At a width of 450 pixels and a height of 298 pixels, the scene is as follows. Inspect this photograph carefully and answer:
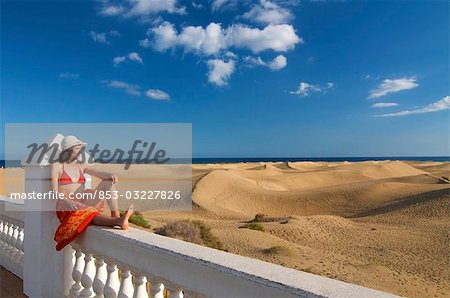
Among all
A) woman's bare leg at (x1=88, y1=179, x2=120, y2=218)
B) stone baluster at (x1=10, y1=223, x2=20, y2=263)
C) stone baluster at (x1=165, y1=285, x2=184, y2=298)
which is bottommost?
stone baluster at (x1=10, y1=223, x2=20, y2=263)

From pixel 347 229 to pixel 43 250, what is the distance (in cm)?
1513

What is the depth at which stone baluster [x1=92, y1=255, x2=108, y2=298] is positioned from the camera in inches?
118

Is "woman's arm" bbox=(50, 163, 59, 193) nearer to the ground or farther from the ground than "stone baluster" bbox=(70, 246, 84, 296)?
farther from the ground

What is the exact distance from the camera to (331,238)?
15133 millimetres

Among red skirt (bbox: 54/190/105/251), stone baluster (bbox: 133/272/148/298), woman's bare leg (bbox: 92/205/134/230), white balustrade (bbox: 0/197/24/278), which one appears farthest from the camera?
white balustrade (bbox: 0/197/24/278)

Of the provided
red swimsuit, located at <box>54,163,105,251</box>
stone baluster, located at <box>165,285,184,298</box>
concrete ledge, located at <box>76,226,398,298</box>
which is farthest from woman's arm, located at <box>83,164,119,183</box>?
stone baluster, located at <box>165,285,184,298</box>

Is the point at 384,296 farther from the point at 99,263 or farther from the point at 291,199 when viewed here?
the point at 291,199

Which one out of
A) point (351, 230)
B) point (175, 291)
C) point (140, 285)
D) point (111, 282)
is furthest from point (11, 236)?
point (351, 230)

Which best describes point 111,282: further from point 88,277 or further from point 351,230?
point 351,230

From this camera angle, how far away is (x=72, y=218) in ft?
10.4

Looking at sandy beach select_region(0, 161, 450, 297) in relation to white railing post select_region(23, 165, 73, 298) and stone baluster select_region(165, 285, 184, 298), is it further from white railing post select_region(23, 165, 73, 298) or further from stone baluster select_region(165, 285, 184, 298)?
stone baluster select_region(165, 285, 184, 298)

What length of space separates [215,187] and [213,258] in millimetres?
29871

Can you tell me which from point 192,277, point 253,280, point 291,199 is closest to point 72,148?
point 192,277

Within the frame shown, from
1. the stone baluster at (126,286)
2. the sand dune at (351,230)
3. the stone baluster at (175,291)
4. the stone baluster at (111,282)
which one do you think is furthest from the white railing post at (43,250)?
the sand dune at (351,230)
